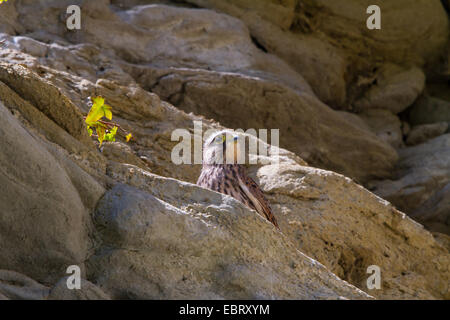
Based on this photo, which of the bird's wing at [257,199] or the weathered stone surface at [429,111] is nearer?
the bird's wing at [257,199]

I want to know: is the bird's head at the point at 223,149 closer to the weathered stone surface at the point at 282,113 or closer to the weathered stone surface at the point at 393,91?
the weathered stone surface at the point at 282,113

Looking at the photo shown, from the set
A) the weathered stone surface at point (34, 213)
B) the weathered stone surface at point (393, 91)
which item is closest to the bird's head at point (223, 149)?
the weathered stone surface at point (34, 213)

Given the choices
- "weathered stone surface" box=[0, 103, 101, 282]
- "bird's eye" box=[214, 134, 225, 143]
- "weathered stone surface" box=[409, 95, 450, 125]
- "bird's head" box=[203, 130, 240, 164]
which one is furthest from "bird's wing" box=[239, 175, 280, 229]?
"weathered stone surface" box=[409, 95, 450, 125]

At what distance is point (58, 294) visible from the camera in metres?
2.31

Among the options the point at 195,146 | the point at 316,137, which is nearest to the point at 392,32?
the point at 316,137

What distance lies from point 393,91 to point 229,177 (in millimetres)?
5751

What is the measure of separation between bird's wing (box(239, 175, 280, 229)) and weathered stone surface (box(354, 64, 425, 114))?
550 cm

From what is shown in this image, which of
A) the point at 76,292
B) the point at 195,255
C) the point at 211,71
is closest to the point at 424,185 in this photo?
the point at 211,71

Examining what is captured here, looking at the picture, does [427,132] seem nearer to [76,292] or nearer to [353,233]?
[353,233]

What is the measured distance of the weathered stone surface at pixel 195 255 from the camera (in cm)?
262

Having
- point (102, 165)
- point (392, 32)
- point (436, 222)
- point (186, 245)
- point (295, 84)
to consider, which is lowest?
point (436, 222)

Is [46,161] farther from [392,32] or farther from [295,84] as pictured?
[392,32]

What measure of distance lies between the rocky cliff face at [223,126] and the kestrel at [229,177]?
53cm
